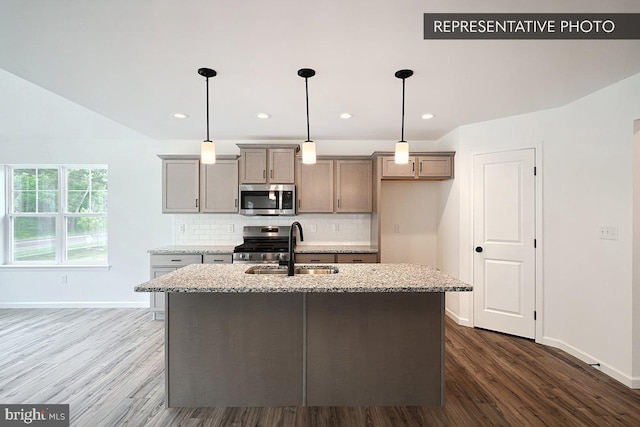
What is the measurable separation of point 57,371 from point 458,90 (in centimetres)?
438

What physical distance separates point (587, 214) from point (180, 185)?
4.73 meters

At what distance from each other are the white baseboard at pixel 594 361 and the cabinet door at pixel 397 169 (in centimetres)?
238

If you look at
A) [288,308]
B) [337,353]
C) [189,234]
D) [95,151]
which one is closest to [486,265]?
[337,353]

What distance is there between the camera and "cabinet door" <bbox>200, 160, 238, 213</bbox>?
4.29 m

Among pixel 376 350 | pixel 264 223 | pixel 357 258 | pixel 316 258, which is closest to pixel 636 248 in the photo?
pixel 376 350

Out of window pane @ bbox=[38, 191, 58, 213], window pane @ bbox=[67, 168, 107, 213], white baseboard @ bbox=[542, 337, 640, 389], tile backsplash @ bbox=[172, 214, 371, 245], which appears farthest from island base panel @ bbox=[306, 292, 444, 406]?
window pane @ bbox=[38, 191, 58, 213]

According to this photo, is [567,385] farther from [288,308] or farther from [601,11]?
[601,11]

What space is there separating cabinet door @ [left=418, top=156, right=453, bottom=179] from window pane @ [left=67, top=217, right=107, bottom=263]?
15.5ft

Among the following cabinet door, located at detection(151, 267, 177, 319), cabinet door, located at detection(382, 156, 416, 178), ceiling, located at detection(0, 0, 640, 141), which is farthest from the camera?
cabinet door, located at detection(382, 156, 416, 178)

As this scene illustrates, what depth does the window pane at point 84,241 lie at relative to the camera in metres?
4.58

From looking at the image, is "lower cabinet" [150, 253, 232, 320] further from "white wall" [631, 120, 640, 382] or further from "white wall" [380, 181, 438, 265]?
"white wall" [631, 120, 640, 382]

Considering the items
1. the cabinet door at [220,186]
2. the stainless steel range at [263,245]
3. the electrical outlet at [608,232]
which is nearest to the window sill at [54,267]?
the cabinet door at [220,186]

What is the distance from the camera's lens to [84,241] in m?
4.59

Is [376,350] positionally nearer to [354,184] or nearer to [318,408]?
[318,408]
